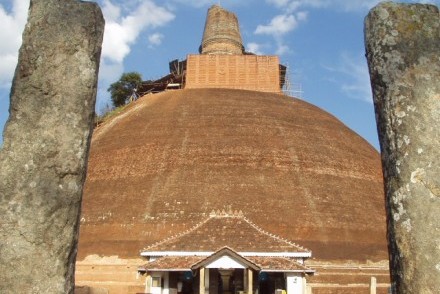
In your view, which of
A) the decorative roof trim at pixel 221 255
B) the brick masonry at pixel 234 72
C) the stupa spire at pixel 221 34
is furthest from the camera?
the stupa spire at pixel 221 34

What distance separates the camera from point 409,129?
15.4 feet

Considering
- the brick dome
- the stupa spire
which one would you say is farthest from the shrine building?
the stupa spire

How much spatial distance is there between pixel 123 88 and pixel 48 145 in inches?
2358

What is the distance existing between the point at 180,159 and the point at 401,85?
87.6 feet

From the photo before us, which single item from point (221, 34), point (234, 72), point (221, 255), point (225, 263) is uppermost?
point (221, 34)

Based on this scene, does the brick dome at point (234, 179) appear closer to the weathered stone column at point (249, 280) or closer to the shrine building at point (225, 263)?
the shrine building at point (225, 263)

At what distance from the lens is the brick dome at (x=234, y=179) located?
94.5 feet

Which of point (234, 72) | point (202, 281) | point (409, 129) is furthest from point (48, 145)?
point (234, 72)

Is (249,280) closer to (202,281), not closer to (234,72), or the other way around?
(202,281)

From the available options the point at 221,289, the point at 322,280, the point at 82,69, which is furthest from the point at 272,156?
the point at 82,69

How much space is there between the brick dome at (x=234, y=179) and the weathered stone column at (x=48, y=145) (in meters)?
23.4

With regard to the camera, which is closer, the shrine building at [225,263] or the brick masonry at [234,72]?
the shrine building at [225,263]

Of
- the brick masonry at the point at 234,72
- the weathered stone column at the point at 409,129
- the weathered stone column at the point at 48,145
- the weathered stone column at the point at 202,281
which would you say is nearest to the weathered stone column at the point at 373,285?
the weathered stone column at the point at 202,281

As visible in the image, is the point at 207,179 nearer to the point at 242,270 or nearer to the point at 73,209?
the point at 242,270
